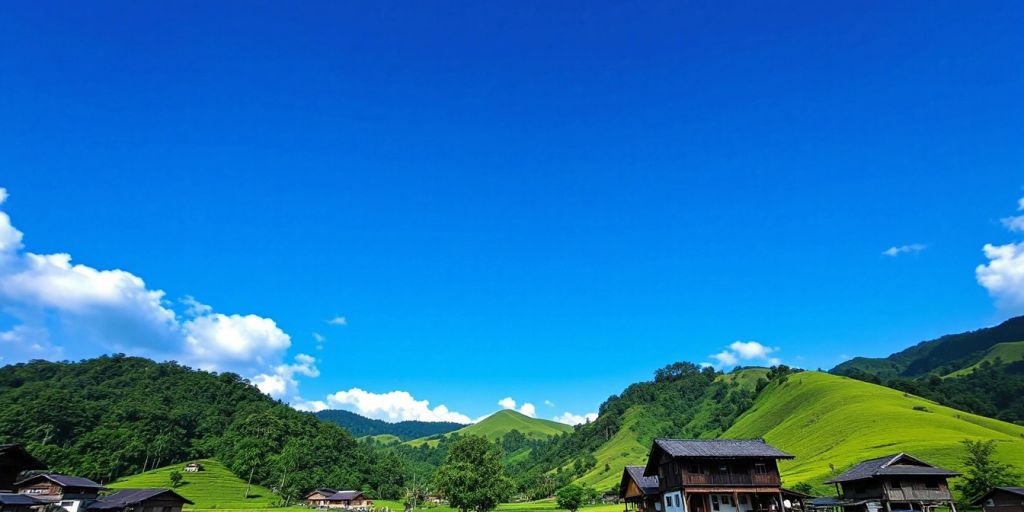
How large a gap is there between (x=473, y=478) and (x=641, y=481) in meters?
27.4

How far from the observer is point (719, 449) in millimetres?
54031

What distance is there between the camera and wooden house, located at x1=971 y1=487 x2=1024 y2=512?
47.8 metres

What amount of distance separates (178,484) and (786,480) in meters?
137

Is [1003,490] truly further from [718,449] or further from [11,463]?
[11,463]

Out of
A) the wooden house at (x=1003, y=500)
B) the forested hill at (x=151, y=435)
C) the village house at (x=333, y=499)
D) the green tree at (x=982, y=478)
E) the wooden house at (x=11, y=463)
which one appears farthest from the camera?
the village house at (x=333, y=499)

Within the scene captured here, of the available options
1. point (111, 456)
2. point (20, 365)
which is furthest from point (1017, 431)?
point (20, 365)

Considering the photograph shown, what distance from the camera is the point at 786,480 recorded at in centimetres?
8825

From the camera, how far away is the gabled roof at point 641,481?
63.9 m

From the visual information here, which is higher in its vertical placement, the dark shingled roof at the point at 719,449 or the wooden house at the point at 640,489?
the dark shingled roof at the point at 719,449

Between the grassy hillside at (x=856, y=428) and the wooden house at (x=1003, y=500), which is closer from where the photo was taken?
the wooden house at (x=1003, y=500)

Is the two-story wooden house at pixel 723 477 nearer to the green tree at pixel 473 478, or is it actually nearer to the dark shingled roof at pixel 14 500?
the green tree at pixel 473 478

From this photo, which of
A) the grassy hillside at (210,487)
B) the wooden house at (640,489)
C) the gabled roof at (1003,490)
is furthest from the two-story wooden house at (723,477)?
the grassy hillside at (210,487)

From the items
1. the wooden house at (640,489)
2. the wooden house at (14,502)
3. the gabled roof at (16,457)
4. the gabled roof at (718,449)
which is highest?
the gabled roof at (16,457)

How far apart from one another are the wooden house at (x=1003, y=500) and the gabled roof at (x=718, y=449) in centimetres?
1848
